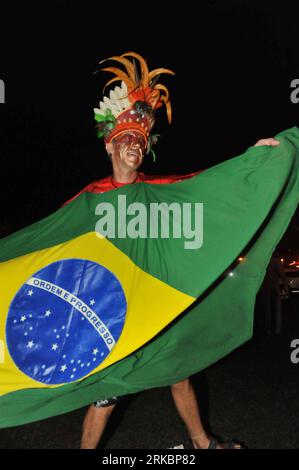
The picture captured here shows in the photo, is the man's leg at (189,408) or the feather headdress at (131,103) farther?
the feather headdress at (131,103)

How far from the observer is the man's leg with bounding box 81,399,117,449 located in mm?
3051

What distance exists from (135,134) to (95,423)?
6.59ft

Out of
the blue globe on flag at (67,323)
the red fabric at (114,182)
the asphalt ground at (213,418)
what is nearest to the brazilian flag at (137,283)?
the blue globe on flag at (67,323)

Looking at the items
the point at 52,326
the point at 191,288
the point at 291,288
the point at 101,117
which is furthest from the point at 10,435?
the point at 291,288

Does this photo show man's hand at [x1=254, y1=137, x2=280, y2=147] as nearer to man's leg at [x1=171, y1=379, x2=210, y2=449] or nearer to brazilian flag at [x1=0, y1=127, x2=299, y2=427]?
brazilian flag at [x1=0, y1=127, x2=299, y2=427]

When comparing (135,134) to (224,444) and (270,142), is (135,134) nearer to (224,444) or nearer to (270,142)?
(270,142)

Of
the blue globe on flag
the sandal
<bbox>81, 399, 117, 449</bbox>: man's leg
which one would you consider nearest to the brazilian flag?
the blue globe on flag

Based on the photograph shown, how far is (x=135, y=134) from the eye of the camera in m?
3.65

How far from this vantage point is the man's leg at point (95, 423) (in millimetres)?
3051

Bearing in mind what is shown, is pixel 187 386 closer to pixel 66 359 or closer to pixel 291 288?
pixel 66 359

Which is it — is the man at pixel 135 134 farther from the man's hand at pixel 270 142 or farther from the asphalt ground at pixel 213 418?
the man's hand at pixel 270 142

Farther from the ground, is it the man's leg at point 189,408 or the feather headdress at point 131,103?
the feather headdress at point 131,103

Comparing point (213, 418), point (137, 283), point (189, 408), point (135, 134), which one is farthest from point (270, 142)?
point (213, 418)

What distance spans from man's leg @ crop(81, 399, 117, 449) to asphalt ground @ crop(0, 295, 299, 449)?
475 millimetres
